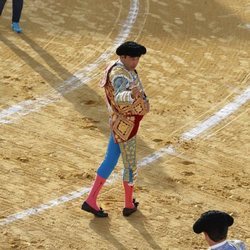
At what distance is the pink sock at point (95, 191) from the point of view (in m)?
9.09

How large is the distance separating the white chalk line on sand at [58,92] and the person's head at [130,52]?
9.65ft

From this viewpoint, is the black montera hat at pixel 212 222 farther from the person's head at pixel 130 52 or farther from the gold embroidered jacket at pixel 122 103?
the person's head at pixel 130 52

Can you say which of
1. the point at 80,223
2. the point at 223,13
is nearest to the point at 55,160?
the point at 80,223

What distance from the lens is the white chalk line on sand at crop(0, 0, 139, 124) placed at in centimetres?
1144

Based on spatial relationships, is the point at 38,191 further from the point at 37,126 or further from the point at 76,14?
the point at 76,14

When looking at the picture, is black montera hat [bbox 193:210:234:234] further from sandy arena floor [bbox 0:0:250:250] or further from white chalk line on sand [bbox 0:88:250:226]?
white chalk line on sand [bbox 0:88:250:226]

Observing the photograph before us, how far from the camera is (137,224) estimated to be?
9117 mm

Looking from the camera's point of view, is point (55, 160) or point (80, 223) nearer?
point (80, 223)

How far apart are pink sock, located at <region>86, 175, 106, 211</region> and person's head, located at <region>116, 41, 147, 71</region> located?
1.18m

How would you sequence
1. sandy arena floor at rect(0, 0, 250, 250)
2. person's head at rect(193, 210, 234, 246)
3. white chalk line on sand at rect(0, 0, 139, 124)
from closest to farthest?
person's head at rect(193, 210, 234, 246) → sandy arena floor at rect(0, 0, 250, 250) → white chalk line on sand at rect(0, 0, 139, 124)

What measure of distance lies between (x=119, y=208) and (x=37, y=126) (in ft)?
7.18

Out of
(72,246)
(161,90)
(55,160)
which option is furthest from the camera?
(161,90)

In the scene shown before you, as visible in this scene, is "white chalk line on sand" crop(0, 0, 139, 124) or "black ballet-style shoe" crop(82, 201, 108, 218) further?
"white chalk line on sand" crop(0, 0, 139, 124)

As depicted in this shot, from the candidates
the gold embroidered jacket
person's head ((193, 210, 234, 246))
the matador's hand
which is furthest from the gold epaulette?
person's head ((193, 210, 234, 246))
